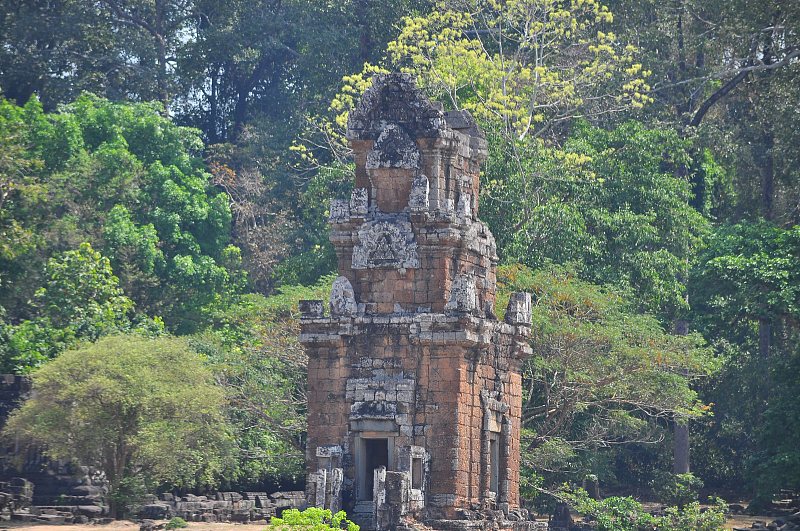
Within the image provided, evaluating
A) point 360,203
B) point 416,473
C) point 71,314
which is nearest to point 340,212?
point 360,203

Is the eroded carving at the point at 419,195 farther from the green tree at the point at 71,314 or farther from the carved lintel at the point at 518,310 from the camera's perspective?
the green tree at the point at 71,314

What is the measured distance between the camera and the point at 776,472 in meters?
37.1

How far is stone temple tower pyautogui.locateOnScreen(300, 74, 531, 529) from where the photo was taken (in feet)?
91.2

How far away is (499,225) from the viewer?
133 feet

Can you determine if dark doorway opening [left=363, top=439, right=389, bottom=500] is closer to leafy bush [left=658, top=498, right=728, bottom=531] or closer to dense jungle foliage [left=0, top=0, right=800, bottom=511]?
dense jungle foliage [left=0, top=0, right=800, bottom=511]

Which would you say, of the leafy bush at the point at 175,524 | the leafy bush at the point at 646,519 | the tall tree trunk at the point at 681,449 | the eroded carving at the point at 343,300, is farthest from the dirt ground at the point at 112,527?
the tall tree trunk at the point at 681,449

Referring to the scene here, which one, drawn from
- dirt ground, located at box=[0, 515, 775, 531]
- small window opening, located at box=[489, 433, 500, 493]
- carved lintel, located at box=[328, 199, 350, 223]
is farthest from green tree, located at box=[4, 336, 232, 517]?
small window opening, located at box=[489, 433, 500, 493]

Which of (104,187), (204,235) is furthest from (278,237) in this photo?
(104,187)

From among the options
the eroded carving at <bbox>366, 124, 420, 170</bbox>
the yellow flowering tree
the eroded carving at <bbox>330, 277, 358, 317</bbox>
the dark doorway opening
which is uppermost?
the yellow flowering tree

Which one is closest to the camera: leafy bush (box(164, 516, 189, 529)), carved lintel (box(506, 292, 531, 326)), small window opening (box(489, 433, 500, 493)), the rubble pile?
small window opening (box(489, 433, 500, 493))

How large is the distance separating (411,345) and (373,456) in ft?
6.77

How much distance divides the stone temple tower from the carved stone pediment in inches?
1.0

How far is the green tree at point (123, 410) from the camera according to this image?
33.1 m

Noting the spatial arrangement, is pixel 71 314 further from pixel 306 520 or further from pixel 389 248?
pixel 306 520
